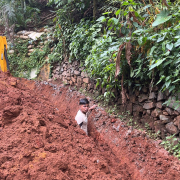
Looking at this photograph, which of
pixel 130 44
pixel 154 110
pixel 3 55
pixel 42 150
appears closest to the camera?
pixel 42 150

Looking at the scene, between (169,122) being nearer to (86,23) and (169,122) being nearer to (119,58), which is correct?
(119,58)

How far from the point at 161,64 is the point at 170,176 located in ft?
5.51

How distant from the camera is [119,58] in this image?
287 cm

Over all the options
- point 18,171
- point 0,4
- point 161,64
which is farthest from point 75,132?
point 0,4

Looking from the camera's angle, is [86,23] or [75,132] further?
[86,23]

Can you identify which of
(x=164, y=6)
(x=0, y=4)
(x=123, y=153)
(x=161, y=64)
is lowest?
(x=123, y=153)

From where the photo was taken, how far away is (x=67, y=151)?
85.7 inches

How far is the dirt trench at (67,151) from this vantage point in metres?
1.77

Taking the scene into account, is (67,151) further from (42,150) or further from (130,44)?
(130,44)

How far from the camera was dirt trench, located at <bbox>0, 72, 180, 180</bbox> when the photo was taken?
5.82ft

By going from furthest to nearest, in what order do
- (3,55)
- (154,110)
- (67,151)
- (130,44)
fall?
(3,55) < (154,110) < (130,44) < (67,151)

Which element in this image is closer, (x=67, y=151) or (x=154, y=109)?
Answer: (x=67, y=151)

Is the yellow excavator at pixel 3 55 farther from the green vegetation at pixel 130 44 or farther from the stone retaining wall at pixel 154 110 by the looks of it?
the stone retaining wall at pixel 154 110

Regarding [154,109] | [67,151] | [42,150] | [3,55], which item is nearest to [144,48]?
[154,109]
